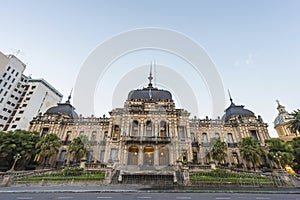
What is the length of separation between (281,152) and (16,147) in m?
43.9

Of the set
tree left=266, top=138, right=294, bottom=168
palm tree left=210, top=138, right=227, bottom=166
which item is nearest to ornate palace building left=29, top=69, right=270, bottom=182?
palm tree left=210, top=138, right=227, bottom=166

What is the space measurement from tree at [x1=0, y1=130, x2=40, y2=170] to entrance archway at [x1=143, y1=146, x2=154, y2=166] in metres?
19.1

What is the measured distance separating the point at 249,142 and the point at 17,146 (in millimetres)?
39903

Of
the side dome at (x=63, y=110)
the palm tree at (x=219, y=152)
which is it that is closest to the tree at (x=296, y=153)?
the palm tree at (x=219, y=152)

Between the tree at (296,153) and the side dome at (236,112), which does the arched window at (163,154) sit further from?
the tree at (296,153)

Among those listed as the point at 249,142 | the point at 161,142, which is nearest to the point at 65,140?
the point at 161,142

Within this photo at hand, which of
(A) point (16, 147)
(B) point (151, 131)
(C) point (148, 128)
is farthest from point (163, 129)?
(A) point (16, 147)

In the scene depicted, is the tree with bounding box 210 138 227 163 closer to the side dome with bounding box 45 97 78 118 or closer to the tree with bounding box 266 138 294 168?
the tree with bounding box 266 138 294 168

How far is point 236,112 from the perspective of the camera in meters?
39.3

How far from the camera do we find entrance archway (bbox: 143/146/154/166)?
93.8 ft

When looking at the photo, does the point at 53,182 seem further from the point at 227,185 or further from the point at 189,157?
the point at 189,157

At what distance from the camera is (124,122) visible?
31.4 m

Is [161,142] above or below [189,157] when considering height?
above

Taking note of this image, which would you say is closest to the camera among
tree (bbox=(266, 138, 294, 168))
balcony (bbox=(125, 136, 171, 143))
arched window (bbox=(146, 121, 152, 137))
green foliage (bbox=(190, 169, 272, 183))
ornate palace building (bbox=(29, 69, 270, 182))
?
green foliage (bbox=(190, 169, 272, 183))
